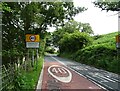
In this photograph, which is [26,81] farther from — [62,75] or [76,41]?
[76,41]

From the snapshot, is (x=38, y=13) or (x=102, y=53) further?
(x=102, y=53)

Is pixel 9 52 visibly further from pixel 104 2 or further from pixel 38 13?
pixel 104 2

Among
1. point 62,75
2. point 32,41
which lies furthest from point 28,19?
point 62,75

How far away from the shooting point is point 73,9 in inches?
1378

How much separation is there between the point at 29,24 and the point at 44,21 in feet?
9.00

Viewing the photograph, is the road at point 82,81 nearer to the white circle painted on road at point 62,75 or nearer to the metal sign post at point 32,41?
the white circle painted on road at point 62,75

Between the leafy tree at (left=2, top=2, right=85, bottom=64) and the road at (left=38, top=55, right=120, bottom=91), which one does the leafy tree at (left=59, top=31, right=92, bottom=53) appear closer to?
the leafy tree at (left=2, top=2, right=85, bottom=64)

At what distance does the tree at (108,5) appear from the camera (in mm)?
33513

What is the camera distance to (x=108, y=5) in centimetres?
3469

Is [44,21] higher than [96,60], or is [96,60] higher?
[44,21]

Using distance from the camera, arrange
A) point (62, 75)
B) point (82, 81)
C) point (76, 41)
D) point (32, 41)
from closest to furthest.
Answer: point (82, 81), point (32, 41), point (62, 75), point (76, 41)

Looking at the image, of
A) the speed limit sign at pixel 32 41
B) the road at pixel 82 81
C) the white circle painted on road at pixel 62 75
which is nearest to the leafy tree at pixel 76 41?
the white circle painted on road at pixel 62 75

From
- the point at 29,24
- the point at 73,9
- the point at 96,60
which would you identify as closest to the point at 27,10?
the point at 29,24

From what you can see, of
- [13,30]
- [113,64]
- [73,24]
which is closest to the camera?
[13,30]
